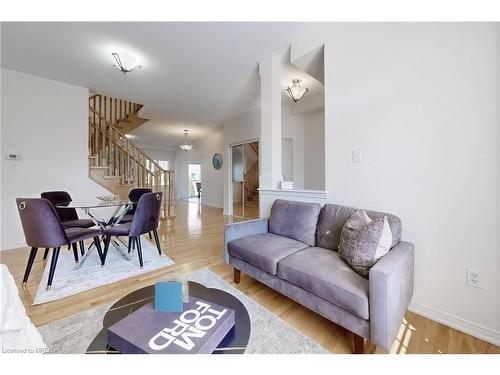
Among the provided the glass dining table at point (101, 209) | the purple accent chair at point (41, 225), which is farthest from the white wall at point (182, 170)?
the purple accent chair at point (41, 225)

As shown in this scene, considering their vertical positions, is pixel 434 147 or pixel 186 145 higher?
pixel 186 145

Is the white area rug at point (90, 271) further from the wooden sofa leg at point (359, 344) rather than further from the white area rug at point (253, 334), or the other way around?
the wooden sofa leg at point (359, 344)

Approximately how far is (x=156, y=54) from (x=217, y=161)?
4688 mm

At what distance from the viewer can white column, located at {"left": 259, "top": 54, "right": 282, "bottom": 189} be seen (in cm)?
287

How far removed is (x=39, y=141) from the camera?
338 cm

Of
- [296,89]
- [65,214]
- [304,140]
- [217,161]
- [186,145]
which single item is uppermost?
[296,89]

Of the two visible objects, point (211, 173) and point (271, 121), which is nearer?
point (271, 121)

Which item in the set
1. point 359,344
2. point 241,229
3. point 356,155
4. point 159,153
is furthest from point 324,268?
point 159,153

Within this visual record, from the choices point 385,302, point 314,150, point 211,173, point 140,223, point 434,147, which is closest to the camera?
point 385,302

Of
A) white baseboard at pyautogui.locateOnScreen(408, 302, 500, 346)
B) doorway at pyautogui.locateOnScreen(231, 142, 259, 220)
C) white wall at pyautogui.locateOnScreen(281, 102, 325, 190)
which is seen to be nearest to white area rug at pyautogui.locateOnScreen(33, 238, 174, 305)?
white baseboard at pyautogui.locateOnScreen(408, 302, 500, 346)

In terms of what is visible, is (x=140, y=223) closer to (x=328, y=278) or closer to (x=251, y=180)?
(x=328, y=278)

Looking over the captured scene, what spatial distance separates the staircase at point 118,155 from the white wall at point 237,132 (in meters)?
1.63

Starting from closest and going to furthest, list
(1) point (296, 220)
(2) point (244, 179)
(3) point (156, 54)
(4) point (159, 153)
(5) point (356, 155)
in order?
(5) point (356, 155) → (1) point (296, 220) → (3) point (156, 54) → (2) point (244, 179) → (4) point (159, 153)
